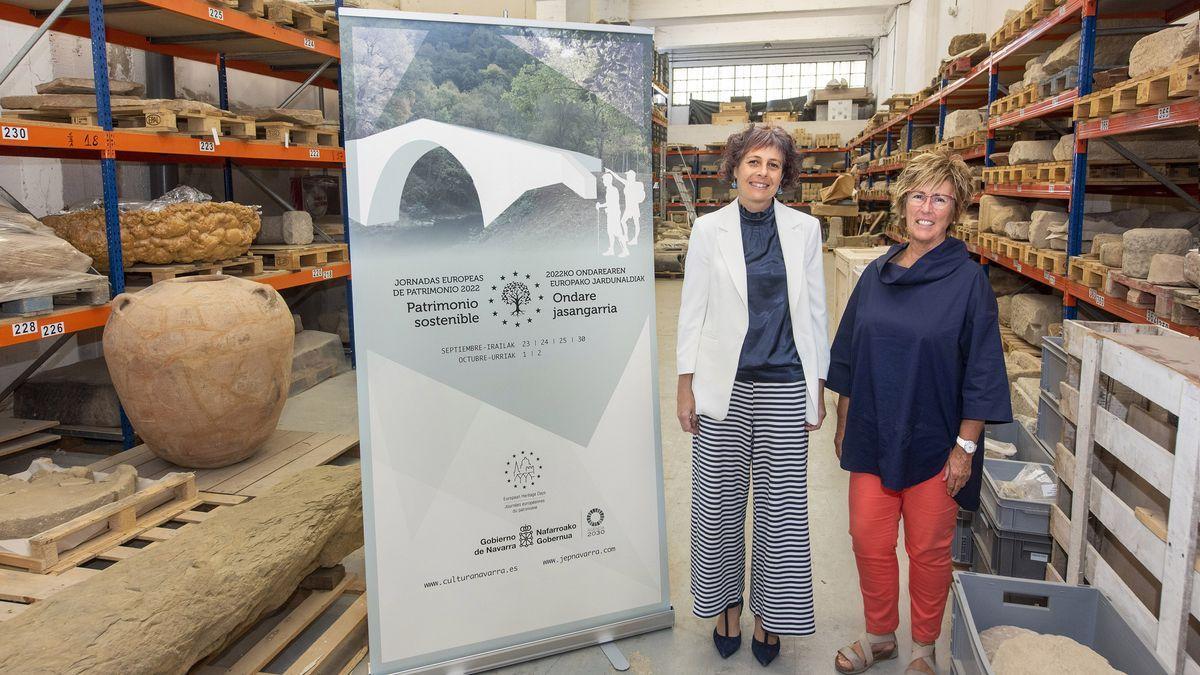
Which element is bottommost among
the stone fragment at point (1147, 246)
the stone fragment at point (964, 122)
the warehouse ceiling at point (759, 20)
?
the stone fragment at point (1147, 246)

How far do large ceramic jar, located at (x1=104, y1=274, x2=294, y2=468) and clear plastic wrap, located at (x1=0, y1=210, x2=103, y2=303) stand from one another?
0.99 feet

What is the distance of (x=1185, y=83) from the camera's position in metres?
3.58

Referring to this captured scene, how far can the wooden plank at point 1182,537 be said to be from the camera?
1987 millimetres

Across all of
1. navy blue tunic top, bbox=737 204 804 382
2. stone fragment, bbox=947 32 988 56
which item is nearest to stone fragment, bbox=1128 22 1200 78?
navy blue tunic top, bbox=737 204 804 382

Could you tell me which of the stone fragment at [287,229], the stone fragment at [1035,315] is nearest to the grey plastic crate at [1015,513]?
the stone fragment at [1035,315]

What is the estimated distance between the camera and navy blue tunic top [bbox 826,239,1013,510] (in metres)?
2.61

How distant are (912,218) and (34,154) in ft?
19.7

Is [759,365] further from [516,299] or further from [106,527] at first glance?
[106,527]

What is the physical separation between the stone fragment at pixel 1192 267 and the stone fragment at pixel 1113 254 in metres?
0.72

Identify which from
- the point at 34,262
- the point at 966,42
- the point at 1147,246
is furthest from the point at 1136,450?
the point at 966,42

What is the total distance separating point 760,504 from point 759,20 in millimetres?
20769

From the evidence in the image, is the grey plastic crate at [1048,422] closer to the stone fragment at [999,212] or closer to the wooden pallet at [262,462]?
the stone fragment at [999,212]

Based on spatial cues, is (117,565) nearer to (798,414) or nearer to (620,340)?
(620,340)

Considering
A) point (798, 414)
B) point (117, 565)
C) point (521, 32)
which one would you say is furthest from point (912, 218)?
point (117, 565)
